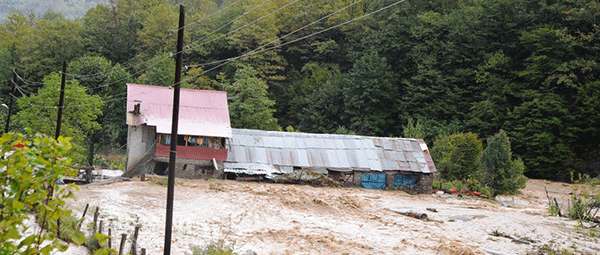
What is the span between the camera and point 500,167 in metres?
33.2

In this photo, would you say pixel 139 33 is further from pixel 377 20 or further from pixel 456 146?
pixel 456 146

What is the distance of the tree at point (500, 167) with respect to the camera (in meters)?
33.0

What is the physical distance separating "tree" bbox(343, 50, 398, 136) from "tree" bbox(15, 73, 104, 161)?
25460 millimetres

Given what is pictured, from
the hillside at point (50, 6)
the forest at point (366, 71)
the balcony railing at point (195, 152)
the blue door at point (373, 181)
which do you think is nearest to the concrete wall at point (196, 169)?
the balcony railing at point (195, 152)

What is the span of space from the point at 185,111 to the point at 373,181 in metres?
12.5

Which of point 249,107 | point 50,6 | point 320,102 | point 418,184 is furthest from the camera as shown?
point 50,6

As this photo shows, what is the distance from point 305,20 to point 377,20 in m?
9.17

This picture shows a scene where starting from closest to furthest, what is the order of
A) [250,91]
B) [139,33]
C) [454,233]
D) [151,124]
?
1. [454,233]
2. [151,124]
3. [250,91]
4. [139,33]

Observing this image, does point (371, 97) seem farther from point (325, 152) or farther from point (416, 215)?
point (416, 215)

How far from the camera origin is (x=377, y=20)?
2436 inches

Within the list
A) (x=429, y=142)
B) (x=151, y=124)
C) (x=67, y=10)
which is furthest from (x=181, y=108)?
(x=67, y=10)

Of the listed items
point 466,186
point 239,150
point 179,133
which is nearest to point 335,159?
point 239,150

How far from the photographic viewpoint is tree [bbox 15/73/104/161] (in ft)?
139

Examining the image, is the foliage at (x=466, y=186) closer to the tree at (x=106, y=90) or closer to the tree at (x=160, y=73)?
the tree at (x=160, y=73)
